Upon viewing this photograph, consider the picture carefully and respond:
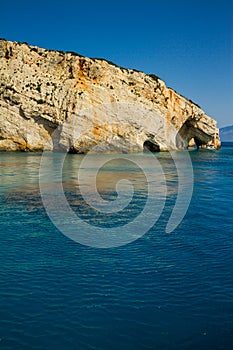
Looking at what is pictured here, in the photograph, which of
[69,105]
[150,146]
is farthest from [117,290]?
[150,146]

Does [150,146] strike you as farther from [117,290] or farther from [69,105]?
[117,290]

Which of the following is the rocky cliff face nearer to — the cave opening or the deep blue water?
the cave opening

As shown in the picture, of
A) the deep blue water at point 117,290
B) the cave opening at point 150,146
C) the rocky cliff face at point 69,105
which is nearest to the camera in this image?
the deep blue water at point 117,290

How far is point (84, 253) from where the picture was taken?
8844 mm

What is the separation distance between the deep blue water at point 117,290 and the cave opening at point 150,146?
57.6 meters

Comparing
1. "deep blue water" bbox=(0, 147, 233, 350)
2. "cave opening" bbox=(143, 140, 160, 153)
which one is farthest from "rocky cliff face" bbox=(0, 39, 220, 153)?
"deep blue water" bbox=(0, 147, 233, 350)

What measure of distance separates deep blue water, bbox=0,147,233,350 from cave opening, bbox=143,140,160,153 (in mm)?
57552

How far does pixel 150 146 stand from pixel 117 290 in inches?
2576

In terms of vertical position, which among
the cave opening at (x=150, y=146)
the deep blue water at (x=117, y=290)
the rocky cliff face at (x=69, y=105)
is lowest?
the deep blue water at (x=117, y=290)

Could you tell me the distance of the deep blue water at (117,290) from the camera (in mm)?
5148

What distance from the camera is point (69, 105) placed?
58.2m

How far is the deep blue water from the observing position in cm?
515

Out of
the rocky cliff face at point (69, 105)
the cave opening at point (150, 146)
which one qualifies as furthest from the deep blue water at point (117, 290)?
the cave opening at point (150, 146)

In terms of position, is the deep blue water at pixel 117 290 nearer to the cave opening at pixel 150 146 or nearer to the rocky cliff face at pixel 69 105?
the rocky cliff face at pixel 69 105
